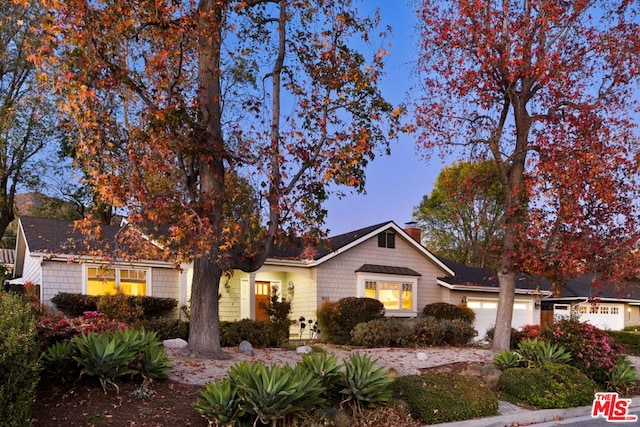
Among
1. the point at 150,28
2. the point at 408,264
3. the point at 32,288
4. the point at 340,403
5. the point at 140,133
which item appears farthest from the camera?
the point at 408,264

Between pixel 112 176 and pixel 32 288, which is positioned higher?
pixel 112 176

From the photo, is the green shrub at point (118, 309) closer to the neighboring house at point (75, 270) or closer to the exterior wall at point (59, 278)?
the neighboring house at point (75, 270)

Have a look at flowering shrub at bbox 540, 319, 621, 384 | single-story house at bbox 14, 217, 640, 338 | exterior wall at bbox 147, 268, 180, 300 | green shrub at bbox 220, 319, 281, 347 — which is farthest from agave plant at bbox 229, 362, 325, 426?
exterior wall at bbox 147, 268, 180, 300

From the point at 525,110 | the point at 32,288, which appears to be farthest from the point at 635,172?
the point at 32,288

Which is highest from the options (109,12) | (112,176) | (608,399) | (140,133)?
(109,12)

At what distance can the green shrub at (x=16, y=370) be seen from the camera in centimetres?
616

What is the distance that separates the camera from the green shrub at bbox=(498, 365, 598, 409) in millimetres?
10898

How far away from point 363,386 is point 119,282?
1351 cm

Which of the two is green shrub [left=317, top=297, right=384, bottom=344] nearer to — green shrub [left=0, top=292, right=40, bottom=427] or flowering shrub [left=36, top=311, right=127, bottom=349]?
flowering shrub [left=36, top=311, right=127, bottom=349]

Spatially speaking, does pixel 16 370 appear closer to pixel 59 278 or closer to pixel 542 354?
pixel 542 354

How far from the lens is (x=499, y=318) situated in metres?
18.4

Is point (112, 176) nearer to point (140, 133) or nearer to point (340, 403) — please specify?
point (140, 133)

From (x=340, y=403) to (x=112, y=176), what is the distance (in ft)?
18.6

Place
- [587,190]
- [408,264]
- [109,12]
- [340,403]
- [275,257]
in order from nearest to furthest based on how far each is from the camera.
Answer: [340,403] < [109,12] < [587,190] < [275,257] < [408,264]
